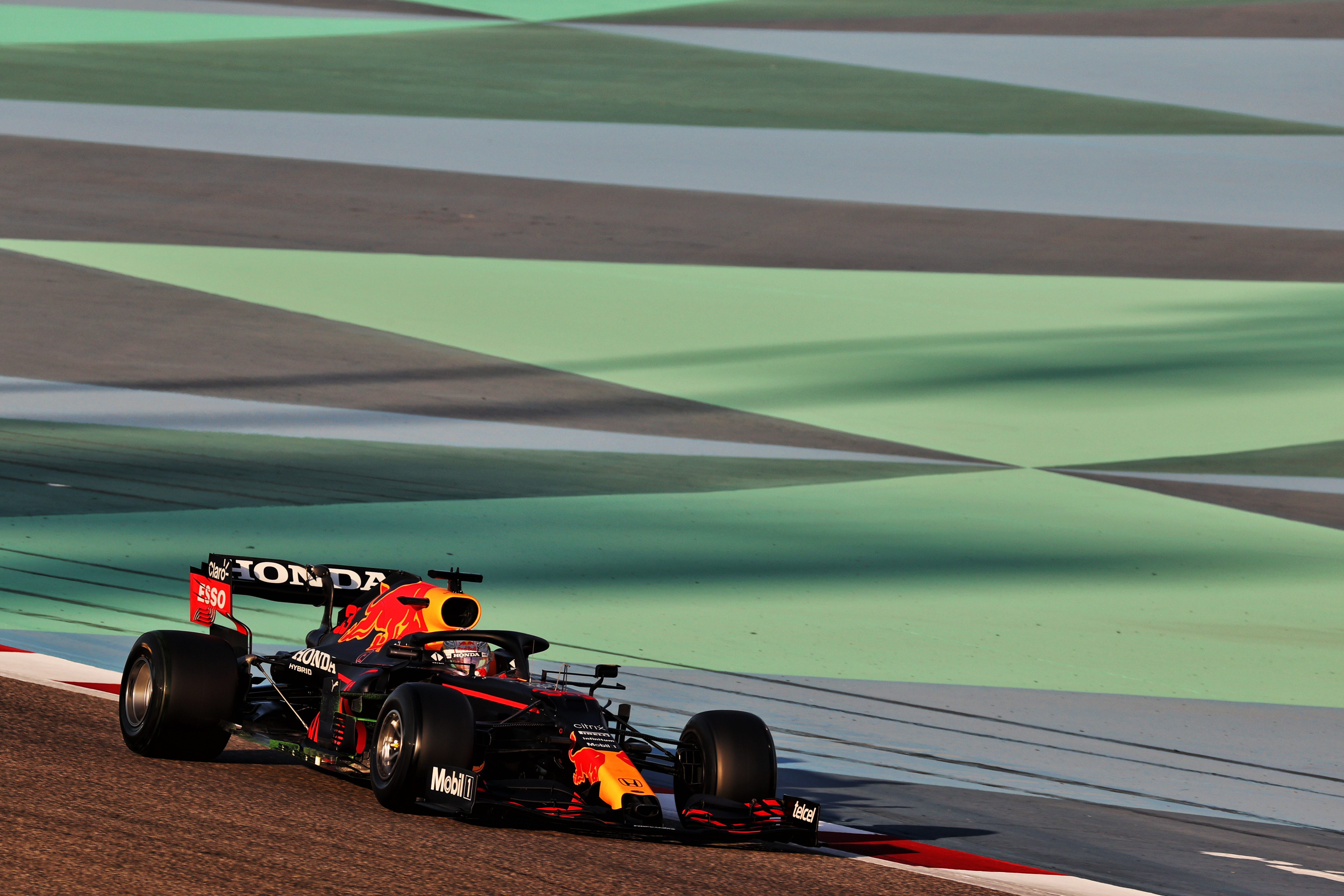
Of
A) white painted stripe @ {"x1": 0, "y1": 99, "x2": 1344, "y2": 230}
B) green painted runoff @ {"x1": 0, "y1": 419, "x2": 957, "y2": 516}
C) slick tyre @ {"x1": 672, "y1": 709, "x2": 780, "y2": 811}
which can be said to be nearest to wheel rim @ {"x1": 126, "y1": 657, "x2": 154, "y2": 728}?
slick tyre @ {"x1": 672, "y1": 709, "x2": 780, "y2": 811}

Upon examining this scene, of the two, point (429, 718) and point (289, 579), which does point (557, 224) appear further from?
point (429, 718)

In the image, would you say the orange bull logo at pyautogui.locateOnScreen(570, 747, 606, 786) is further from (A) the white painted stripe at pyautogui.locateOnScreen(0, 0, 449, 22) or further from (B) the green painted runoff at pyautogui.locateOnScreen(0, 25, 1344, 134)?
(A) the white painted stripe at pyautogui.locateOnScreen(0, 0, 449, 22)

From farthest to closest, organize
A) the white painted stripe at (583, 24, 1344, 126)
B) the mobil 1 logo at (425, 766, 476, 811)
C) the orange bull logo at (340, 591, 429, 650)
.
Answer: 1. the white painted stripe at (583, 24, 1344, 126)
2. the orange bull logo at (340, 591, 429, 650)
3. the mobil 1 logo at (425, 766, 476, 811)

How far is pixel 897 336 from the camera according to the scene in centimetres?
3027

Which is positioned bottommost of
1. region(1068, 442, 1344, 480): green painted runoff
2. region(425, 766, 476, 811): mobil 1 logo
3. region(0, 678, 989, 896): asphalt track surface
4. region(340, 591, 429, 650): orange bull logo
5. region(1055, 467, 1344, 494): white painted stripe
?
region(0, 678, 989, 896): asphalt track surface

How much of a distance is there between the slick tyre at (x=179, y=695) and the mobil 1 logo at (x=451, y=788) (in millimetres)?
1702

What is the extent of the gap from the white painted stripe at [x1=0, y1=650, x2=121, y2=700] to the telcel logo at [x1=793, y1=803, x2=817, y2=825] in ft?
15.2

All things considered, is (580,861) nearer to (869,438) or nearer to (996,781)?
(996,781)

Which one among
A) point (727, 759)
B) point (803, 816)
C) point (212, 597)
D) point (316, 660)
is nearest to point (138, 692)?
point (212, 597)

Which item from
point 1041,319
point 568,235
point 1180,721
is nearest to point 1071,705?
point 1180,721

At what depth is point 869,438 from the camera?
977 inches

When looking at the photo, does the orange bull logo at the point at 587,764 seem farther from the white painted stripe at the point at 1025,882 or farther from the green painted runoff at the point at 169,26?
the green painted runoff at the point at 169,26

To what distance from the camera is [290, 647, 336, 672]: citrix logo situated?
1082cm

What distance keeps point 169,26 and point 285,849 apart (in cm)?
3985
